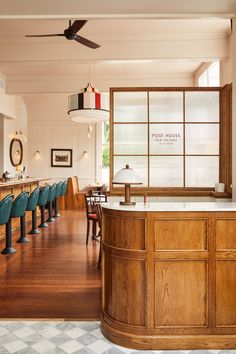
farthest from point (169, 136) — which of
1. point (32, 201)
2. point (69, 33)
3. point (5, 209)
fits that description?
point (32, 201)

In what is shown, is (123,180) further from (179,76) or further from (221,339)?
(179,76)

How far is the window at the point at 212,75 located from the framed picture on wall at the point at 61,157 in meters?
5.40

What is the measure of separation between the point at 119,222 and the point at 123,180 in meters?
0.42

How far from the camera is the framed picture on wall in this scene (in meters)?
12.3

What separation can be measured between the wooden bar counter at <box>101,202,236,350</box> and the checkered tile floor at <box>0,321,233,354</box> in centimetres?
11

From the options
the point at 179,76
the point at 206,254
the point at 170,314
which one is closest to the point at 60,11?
the point at 206,254

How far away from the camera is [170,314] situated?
8.93 feet

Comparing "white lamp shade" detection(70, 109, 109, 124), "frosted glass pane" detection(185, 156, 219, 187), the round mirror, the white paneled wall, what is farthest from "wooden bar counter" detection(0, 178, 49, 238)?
the white paneled wall

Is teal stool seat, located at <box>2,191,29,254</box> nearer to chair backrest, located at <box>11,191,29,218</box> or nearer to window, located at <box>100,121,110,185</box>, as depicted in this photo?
chair backrest, located at <box>11,191,29,218</box>

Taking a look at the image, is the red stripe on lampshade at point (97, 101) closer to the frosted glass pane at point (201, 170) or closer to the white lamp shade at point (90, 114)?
the white lamp shade at point (90, 114)

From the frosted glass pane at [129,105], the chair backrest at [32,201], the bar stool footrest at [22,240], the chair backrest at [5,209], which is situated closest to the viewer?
the chair backrest at [5,209]

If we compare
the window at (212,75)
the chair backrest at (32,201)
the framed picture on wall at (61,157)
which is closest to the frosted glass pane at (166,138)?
the chair backrest at (32,201)

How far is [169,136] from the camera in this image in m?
5.38

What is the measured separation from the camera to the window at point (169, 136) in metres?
5.35
